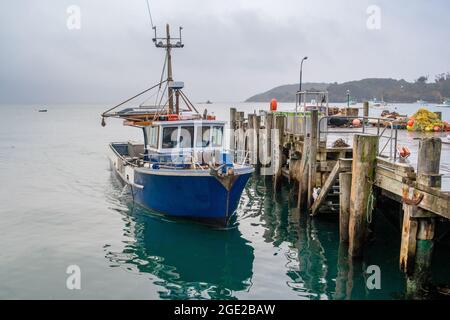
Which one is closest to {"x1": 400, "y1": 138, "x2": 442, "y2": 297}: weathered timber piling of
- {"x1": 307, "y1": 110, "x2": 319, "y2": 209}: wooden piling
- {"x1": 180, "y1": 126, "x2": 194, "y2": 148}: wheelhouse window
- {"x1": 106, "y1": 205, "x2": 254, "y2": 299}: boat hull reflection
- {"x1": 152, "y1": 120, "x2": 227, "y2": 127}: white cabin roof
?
{"x1": 106, "y1": 205, "x2": 254, "y2": 299}: boat hull reflection

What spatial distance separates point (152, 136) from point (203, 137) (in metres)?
2.11

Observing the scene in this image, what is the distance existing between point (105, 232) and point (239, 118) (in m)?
15.7

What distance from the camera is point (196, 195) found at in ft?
44.2

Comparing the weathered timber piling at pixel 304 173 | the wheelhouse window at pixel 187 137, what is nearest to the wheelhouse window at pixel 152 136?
the wheelhouse window at pixel 187 137

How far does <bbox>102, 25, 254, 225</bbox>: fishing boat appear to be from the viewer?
13.2 meters

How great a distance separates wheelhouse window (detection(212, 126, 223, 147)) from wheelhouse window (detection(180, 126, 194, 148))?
2.69ft

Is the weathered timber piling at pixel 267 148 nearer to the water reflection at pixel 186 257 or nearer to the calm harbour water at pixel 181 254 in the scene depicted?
the calm harbour water at pixel 181 254

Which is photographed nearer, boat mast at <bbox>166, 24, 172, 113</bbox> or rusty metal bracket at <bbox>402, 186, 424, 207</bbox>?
rusty metal bracket at <bbox>402, 186, 424, 207</bbox>

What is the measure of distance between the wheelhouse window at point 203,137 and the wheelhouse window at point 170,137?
2.58 feet

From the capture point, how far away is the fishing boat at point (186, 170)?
13.2 meters

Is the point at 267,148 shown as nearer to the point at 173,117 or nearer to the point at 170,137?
the point at 173,117

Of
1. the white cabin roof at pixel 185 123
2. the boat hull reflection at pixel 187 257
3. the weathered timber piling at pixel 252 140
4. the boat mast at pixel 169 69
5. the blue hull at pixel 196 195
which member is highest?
the boat mast at pixel 169 69

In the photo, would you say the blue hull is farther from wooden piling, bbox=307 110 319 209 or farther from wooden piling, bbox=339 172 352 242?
wooden piling, bbox=339 172 352 242
